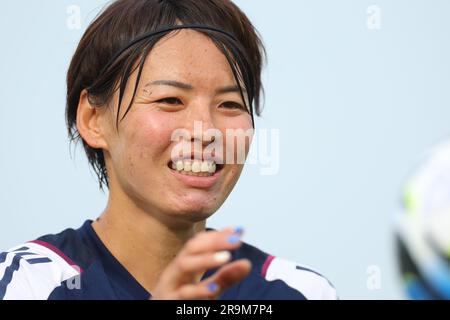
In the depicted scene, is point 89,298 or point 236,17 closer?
point 89,298

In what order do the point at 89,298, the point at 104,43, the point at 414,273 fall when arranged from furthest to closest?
the point at 104,43 → the point at 89,298 → the point at 414,273

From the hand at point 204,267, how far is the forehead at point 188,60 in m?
0.96

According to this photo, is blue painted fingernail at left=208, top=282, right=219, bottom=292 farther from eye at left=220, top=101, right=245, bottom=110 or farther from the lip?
eye at left=220, top=101, right=245, bottom=110

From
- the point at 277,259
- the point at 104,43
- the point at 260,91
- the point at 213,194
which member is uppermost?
the point at 104,43

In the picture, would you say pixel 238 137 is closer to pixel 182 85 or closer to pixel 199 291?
pixel 182 85

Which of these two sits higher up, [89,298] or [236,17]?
[236,17]

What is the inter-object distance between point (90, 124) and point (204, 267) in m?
1.37

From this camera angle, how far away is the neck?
2609 millimetres

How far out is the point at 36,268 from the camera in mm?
2541

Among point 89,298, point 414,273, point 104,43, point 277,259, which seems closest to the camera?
point 414,273
